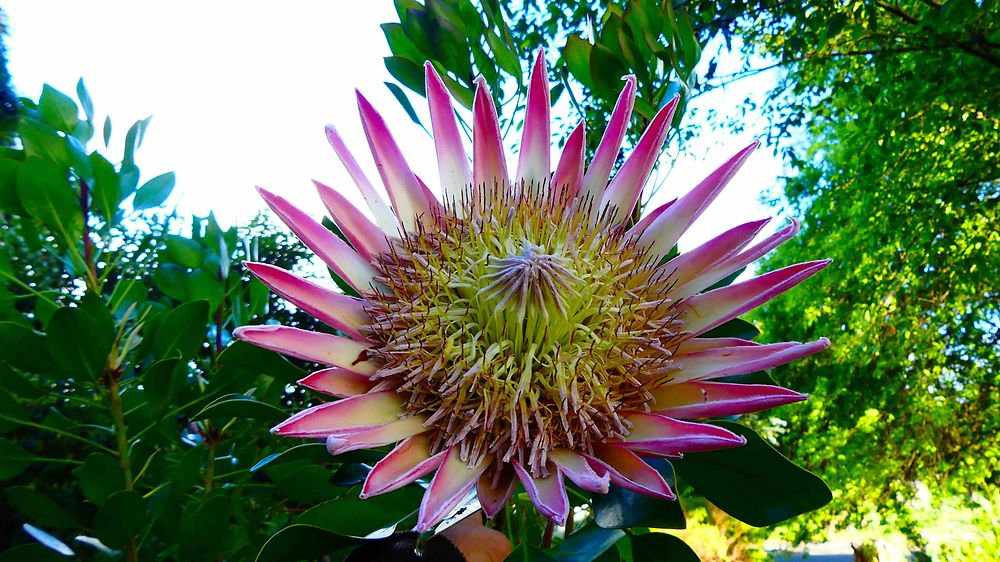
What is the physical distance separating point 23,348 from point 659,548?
0.66 metres

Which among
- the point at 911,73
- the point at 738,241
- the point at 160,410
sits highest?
the point at 911,73

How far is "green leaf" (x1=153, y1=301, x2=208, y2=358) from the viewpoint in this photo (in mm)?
686

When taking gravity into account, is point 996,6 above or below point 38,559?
above

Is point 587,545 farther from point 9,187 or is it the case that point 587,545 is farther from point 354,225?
point 9,187

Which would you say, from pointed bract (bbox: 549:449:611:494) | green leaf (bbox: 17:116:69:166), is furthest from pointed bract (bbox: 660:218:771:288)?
green leaf (bbox: 17:116:69:166)

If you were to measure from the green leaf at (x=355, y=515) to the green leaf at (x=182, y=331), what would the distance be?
0.24 meters

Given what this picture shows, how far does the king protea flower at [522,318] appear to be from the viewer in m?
0.52

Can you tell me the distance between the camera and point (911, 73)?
5418 millimetres

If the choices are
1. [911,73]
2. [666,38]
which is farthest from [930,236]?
[666,38]

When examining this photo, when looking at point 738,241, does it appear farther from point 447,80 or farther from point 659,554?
point 447,80

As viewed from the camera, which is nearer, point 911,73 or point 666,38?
point 666,38

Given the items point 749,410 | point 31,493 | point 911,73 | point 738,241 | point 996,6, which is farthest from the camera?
point 911,73

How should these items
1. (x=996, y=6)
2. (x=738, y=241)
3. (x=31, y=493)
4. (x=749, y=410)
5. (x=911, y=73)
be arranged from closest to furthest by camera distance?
(x=749, y=410) < (x=738, y=241) < (x=31, y=493) < (x=996, y=6) < (x=911, y=73)

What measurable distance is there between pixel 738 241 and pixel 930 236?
6.06 meters
